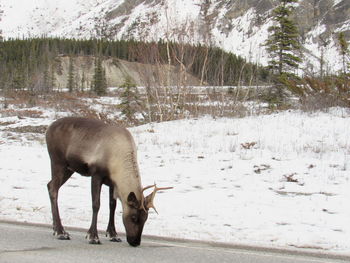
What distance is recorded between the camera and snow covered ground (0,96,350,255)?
6.16 meters

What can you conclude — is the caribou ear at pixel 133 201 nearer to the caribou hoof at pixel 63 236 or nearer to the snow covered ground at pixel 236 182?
the caribou hoof at pixel 63 236

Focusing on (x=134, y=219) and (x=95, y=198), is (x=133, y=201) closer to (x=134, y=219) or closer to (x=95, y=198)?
(x=134, y=219)

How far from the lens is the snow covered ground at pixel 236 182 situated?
6.16m

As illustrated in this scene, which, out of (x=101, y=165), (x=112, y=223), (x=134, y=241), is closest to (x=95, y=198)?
(x=101, y=165)

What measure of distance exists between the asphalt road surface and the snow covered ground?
460mm

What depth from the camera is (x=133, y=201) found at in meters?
4.60

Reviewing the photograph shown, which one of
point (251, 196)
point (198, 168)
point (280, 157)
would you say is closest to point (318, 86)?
point (280, 157)

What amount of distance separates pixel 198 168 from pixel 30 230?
5380 millimetres

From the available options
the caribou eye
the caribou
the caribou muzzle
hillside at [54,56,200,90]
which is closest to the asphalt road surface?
the caribou muzzle

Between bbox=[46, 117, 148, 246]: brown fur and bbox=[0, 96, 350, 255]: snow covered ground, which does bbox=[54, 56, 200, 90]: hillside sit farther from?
bbox=[46, 117, 148, 246]: brown fur

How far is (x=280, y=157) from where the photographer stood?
1073cm

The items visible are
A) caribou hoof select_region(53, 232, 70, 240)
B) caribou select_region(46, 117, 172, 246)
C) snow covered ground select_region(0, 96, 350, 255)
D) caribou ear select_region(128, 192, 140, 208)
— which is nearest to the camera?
caribou ear select_region(128, 192, 140, 208)

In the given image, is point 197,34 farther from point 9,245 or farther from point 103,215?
point 9,245

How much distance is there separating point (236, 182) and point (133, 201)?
494cm
